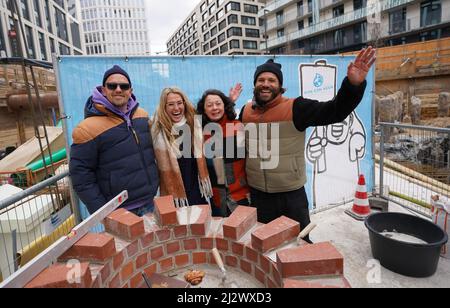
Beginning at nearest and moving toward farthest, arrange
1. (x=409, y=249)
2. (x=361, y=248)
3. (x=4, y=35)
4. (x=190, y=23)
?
(x=409, y=249) < (x=361, y=248) < (x=4, y=35) < (x=190, y=23)

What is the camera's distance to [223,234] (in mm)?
1521

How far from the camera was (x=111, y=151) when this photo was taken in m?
2.31

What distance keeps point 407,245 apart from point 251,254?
2.45 metres

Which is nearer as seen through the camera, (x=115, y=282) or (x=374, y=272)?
(x=115, y=282)

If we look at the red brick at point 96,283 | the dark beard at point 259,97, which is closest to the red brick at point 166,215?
the red brick at point 96,283

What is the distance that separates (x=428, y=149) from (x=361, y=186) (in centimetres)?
186

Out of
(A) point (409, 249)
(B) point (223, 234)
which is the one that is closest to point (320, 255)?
(B) point (223, 234)

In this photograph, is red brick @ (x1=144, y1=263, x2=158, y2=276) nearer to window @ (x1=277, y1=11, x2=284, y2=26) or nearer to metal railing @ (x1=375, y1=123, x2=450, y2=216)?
metal railing @ (x1=375, y1=123, x2=450, y2=216)

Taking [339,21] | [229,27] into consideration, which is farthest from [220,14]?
[339,21]

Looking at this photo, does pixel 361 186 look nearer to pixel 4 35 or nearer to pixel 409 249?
pixel 409 249

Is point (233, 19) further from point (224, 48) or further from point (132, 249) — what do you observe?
point (132, 249)

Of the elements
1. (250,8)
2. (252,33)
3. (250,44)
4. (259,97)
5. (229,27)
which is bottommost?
(259,97)

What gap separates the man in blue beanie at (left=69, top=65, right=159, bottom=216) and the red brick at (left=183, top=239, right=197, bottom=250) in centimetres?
103

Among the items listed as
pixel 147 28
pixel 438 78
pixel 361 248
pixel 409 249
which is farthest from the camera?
pixel 147 28
